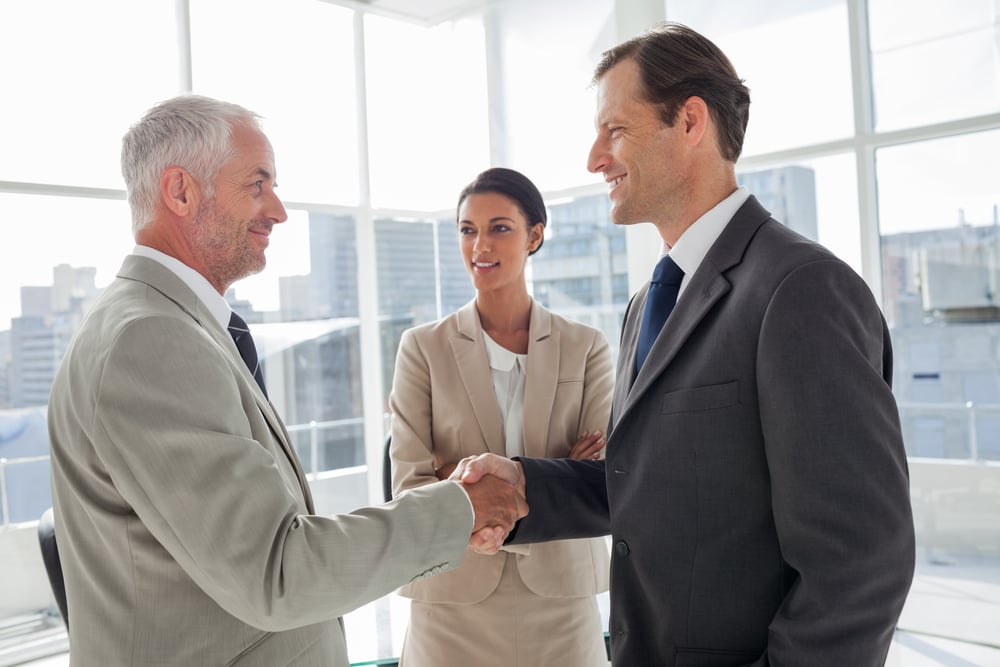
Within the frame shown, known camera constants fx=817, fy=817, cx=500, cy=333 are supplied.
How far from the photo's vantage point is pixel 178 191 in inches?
60.5

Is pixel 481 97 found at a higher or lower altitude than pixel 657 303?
higher

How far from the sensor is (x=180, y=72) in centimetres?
564

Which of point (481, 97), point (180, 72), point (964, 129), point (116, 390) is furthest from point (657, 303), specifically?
point (481, 97)

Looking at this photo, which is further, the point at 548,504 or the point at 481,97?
the point at 481,97

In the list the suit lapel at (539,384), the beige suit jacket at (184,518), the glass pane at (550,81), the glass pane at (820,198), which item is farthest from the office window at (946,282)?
the beige suit jacket at (184,518)

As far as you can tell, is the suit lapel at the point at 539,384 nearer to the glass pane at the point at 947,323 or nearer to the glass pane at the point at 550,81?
the glass pane at the point at 947,323

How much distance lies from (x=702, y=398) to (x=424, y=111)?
6.68 m

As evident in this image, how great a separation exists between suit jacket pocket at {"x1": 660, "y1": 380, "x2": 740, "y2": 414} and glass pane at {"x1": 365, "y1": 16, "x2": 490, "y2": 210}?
19.8ft

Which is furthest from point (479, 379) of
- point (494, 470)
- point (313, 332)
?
point (313, 332)

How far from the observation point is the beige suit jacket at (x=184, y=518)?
118 cm

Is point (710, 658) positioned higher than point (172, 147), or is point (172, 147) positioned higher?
point (172, 147)

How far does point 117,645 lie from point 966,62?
4969 millimetres

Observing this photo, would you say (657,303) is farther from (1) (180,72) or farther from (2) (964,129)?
(1) (180,72)

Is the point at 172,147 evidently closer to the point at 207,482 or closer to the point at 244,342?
the point at 244,342
